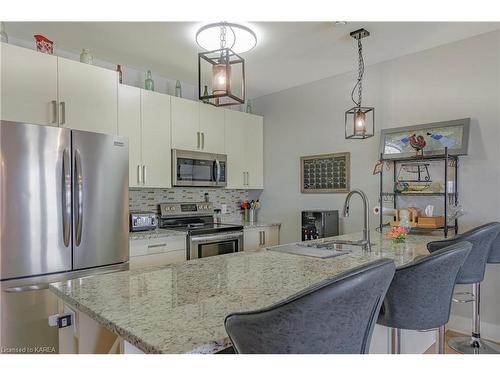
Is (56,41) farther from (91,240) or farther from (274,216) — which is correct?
(274,216)

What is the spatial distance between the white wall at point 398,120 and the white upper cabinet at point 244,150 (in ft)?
0.42

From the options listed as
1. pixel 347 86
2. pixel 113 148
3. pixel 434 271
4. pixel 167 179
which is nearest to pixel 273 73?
pixel 347 86

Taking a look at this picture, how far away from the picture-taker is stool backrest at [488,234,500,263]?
2350mm

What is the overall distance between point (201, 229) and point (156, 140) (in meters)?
0.99

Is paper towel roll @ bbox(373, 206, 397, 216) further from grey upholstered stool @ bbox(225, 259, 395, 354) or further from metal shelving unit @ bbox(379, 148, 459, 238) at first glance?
grey upholstered stool @ bbox(225, 259, 395, 354)

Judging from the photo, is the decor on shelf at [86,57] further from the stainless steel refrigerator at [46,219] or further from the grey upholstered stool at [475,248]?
the grey upholstered stool at [475,248]

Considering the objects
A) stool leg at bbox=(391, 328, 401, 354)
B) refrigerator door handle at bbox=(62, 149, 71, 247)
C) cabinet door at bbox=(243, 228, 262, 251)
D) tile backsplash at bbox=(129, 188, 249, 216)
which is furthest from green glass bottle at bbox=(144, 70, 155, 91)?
stool leg at bbox=(391, 328, 401, 354)

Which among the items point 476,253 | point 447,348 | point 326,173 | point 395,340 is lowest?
point 447,348

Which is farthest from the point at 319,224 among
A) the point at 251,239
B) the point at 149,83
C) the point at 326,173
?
the point at 149,83

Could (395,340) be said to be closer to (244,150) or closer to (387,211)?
(387,211)

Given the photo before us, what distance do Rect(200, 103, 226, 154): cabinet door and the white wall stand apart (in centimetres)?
76

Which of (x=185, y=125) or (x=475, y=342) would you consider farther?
(x=185, y=125)

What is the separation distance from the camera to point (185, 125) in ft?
12.2

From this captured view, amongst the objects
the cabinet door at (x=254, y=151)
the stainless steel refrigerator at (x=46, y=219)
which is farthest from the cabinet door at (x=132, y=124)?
the cabinet door at (x=254, y=151)
